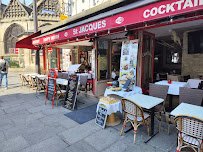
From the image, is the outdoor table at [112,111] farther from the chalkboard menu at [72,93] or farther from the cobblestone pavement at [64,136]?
the chalkboard menu at [72,93]

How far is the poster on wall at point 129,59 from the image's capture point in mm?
4774

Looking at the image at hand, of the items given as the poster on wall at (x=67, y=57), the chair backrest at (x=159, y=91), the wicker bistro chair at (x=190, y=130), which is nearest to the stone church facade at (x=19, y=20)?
the poster on wall at (x=67, y=57)

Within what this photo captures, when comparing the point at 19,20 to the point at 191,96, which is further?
the point at 19,20

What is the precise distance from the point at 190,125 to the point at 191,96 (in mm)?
1609

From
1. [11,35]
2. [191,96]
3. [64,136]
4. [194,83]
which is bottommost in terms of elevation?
[64,136]

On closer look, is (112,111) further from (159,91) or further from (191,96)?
(191,96)

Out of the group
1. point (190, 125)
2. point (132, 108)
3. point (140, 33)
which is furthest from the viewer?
point (140, 33)

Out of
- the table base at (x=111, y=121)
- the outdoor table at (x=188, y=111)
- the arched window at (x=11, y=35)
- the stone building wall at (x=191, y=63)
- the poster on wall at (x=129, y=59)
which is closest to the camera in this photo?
the outdoor table at (x=188, y=111)

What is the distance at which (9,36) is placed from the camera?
72.9 feet

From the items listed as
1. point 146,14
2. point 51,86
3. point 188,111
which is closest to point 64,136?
point 51,86

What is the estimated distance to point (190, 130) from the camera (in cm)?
207

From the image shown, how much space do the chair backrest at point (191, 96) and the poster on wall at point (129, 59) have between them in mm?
1651

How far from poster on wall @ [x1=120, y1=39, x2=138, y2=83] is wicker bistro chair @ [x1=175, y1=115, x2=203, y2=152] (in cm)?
271

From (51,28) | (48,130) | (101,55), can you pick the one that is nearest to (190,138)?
(48,130)
